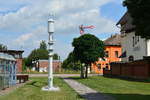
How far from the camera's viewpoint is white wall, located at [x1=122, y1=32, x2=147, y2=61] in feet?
147

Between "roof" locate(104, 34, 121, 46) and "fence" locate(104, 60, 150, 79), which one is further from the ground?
"roof" locate(104, 34, 121, 46)

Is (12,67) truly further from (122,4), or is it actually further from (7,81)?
(122,4)

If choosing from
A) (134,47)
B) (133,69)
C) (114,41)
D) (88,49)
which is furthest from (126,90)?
(114,41)

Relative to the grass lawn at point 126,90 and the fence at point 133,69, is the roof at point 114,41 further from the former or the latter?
the grass lawn at point 126,90

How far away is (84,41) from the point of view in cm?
4344

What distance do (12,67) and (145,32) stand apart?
56.7 feet

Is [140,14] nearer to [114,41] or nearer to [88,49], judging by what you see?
[88,49]

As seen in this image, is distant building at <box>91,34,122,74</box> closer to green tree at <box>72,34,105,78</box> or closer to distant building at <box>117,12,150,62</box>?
distant building at <box>117,12,150,62</box>

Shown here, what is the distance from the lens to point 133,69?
127 ft

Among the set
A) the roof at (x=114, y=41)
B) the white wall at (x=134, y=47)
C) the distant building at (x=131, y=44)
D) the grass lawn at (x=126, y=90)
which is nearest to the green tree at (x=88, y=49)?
the distant building at (x=131, y=44)

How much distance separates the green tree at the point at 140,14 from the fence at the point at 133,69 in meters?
19.2

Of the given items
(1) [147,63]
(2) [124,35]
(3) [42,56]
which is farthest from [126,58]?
(3) [42,56]

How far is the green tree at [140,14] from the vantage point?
14266 mm

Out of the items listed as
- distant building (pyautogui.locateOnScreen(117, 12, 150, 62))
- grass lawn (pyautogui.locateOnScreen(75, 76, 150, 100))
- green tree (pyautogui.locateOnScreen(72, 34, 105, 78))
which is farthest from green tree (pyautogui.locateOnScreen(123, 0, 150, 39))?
distant building (pyautogui.locateOnScreen(117, 12, 150, 62))
